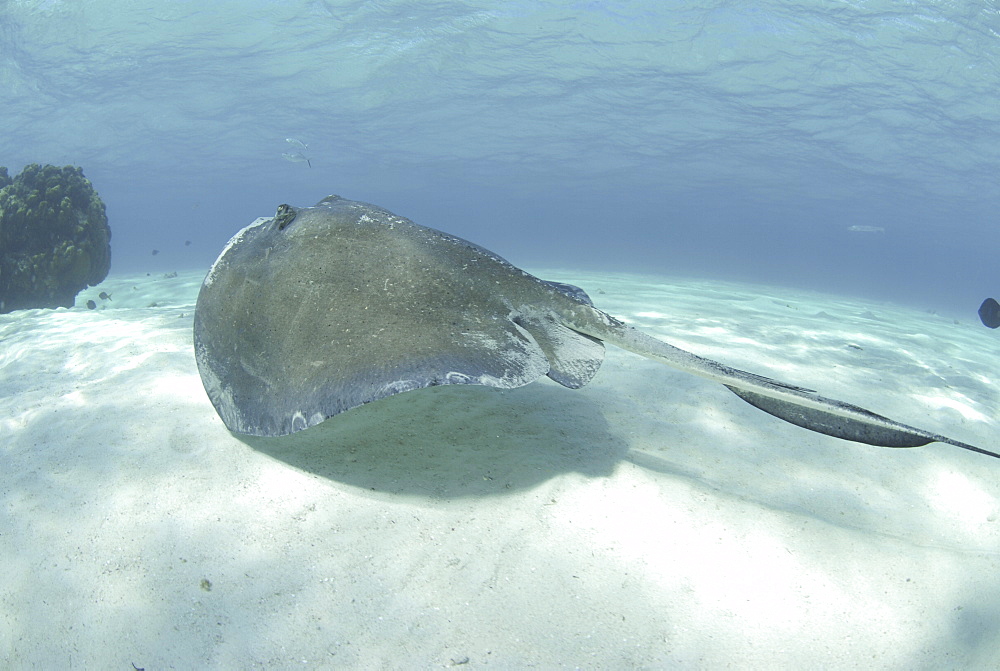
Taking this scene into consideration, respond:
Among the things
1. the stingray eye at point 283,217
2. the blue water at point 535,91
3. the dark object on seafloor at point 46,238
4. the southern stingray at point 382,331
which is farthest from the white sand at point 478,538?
the blue water at point 535,91

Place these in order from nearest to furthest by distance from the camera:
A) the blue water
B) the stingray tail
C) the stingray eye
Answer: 1. the stingray tail
2. the stingray eye
3. the blue water

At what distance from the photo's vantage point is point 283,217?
2664 millimetres

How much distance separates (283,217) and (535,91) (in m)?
29.3

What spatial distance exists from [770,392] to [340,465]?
1.92 m

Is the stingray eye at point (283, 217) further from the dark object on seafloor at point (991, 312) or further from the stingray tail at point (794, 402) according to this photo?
the dark object on seafloor at point (991, 312)

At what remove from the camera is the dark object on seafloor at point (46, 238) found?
9633mm

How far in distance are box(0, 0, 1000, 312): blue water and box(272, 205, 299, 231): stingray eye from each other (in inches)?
854

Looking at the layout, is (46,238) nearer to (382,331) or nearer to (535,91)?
(382,331)

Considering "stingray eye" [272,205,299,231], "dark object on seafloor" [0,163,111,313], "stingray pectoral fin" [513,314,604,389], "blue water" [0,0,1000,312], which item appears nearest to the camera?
"stingray pectoral fin" [513,314,604,389]

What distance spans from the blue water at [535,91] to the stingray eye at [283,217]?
71.2 ft

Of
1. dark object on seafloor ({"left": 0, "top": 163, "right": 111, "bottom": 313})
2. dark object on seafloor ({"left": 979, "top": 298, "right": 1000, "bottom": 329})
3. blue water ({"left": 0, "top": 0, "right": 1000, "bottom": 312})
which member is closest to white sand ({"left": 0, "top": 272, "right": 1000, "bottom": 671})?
dark object on seafloor ({"left": 979, "top": 298, "right": 1000, "bottom": 329})

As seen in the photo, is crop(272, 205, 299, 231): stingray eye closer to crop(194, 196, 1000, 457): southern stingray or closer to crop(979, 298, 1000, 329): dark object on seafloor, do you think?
crop(194, 196, 1000, 457): southern stingray

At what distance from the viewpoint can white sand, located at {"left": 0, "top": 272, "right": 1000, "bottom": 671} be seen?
1.57m

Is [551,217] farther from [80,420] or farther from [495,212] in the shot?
[80,420]
